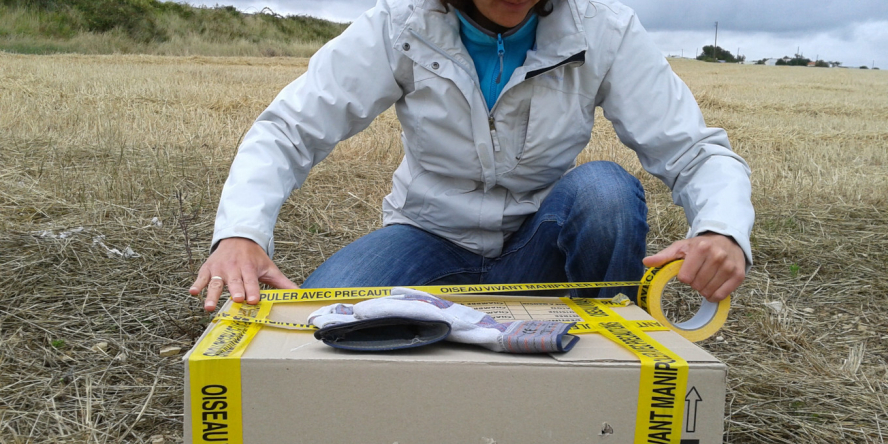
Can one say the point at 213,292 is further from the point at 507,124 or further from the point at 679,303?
the point at 679,303

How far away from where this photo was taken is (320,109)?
1746 mm

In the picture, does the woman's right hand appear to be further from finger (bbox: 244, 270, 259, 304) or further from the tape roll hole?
the tape roll hole

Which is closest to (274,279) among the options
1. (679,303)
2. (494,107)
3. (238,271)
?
(238,271)

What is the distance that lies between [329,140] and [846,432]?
1.50 metres

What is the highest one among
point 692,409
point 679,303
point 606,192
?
point 606,192

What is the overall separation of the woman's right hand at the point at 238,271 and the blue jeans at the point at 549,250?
13.4 inches

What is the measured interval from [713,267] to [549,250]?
1.89 feet

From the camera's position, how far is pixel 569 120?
183 cm

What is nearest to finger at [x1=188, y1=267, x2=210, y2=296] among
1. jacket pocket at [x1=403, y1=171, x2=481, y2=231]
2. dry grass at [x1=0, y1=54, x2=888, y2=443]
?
dry grass at [x1=0, y1=54, x2=888, y2=443]

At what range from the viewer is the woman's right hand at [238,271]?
1307 mm

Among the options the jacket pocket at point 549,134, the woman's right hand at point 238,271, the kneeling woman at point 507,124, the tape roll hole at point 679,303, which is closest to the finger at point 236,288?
the woman's right hand at point 238,271

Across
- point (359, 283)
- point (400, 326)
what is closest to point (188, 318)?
point (359, 283)

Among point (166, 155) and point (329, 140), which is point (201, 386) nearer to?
point (329, 140)

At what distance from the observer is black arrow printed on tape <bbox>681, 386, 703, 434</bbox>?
105 cm
